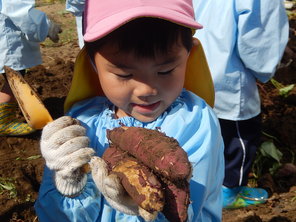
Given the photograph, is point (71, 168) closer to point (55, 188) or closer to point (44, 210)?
point (55, 188)

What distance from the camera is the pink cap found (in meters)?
1.41

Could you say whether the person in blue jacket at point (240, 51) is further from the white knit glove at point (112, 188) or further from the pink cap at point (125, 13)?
the white knit glove at point (112, 188)

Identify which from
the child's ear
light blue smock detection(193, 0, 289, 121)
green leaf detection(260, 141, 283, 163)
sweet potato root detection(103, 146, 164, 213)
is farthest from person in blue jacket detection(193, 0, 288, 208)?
sweet potato root detection(103, 146, 164, 213)

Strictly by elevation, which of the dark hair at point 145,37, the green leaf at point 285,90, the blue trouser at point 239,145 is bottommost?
the green leaf at point 285,90

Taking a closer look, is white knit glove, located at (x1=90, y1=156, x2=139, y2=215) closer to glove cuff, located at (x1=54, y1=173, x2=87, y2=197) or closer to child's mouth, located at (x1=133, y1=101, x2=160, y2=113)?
glove cuff, located at (x1=54, y1=173, x2=87, y2=197)

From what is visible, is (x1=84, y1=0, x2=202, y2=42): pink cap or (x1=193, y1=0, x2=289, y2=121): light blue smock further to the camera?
(x1=193, y1=0, x2=289, y2=121): light blue smock

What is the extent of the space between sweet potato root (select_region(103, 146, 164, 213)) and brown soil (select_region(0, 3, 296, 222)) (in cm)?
177

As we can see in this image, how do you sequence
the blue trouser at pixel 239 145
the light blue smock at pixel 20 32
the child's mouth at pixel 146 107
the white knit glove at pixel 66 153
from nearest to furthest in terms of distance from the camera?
the white knit glove at pixel 66 153 → the child's mouth at pixel 146 107 → the blue trouser at pixel 239 145 → the light blue smock at pixel 20 32

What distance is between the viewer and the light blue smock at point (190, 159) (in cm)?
153

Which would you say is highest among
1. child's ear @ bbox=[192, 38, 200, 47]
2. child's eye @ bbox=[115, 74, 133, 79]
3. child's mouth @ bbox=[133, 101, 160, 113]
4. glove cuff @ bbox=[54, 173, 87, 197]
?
child's ear @ bbox=[192, 38, 200, 47]

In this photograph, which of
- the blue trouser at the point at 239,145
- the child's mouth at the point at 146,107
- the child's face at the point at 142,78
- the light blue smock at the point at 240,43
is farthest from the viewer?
the blue trouser at the point at 239,145

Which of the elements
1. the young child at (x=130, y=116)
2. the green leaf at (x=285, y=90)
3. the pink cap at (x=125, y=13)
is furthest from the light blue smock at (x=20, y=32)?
the green leaf at (x=285, y=90)

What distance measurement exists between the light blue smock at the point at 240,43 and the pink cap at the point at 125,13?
3.22 feet

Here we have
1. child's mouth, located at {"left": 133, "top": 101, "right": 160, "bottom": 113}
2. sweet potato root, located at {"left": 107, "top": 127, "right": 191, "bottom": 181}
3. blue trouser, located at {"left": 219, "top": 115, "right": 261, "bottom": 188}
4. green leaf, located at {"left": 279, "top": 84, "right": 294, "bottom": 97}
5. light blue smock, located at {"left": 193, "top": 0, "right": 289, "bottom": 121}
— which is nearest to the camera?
sweet potato root, located at {"left": 107, "top": 127, "right": 191, "bottom": 181}
